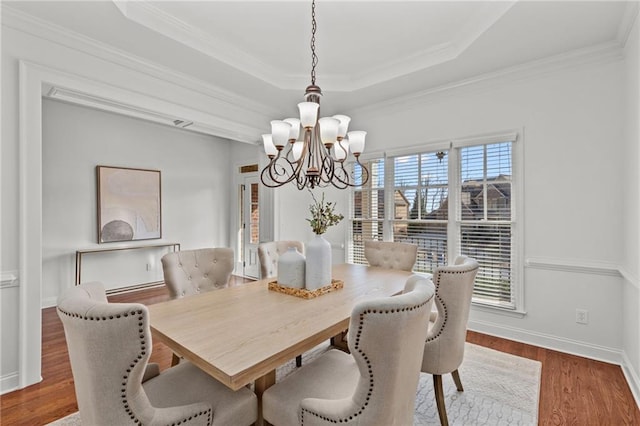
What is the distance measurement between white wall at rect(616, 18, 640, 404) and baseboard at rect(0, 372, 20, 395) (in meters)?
4.36

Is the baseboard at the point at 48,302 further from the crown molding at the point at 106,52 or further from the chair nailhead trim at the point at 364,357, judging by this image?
the chair nailhead trim at the point at 364,357

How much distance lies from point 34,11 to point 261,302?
2.65 m

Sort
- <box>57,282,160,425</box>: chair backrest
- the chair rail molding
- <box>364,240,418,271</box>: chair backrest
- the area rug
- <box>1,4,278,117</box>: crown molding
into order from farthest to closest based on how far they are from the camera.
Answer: <box>364,240,418,271</box>: chair backrest < the chair rail molding < <box>1,4,278,117</box>: crown molding < the area rug < <box>57,282,160,425</box>: chair backrest

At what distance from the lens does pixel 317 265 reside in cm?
206

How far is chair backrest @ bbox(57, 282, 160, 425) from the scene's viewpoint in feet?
3.06

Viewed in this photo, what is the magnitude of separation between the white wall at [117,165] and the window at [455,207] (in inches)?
129

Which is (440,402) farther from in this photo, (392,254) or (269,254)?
(269,254)

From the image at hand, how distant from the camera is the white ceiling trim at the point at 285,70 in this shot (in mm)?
2273

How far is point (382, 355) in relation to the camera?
1.01 m

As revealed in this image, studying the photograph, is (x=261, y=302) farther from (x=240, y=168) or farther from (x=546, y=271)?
(x=240, y=168)

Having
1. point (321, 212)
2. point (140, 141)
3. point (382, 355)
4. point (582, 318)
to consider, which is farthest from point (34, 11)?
point (582, 318)

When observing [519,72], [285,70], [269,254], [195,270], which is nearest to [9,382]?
[195,270]

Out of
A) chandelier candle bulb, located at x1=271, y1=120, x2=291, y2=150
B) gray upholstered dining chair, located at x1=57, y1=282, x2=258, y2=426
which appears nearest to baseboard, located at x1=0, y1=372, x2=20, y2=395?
gray upholstered dining chair, located at x1=57, y1=282, x2=258, y2=426

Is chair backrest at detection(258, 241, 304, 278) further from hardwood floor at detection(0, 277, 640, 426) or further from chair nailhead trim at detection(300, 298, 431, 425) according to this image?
chair nailhead trim at detection(300, 298, 431, 425)
